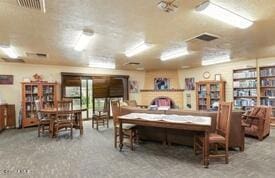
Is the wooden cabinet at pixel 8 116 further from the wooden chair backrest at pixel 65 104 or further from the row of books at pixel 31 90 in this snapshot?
the wooden chair backrest at pixel 65 104

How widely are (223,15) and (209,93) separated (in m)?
5.79

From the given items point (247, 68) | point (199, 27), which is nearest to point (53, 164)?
point (199, 27)

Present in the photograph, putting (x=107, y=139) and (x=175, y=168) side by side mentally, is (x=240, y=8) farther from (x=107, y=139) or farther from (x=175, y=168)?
(x=107, y=139)

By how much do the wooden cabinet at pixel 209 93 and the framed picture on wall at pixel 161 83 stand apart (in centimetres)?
177

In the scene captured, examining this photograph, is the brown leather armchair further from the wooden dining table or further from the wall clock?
the wooden dining table

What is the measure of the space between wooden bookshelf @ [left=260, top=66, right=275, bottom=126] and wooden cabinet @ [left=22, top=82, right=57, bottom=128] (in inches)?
299

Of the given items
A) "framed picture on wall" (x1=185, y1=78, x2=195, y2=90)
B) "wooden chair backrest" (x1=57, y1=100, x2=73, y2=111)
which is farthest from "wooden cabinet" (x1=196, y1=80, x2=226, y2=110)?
"wooden chair backrest" (x1=57, y1=100, x2=73, y2=111)

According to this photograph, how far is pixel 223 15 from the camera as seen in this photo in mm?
3041

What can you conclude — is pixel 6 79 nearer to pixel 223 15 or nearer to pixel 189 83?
pixel 223 15

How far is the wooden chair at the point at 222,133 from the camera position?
345 centimetres

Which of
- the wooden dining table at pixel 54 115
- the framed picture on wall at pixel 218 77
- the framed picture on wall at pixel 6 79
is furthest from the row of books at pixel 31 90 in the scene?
the framed picture on wall at pixel 218 77

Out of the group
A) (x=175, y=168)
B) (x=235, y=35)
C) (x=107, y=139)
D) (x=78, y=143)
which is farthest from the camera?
(x=107, y=139)

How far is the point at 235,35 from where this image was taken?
4160mm

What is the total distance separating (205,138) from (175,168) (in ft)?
2.37
